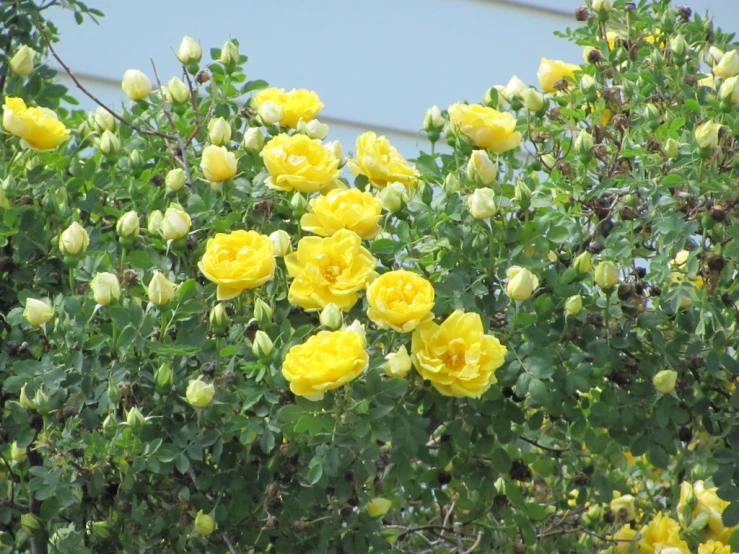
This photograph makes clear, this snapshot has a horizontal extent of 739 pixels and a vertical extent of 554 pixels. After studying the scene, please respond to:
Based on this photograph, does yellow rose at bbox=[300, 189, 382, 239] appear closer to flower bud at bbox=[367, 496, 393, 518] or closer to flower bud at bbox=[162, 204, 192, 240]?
flower bud at bbox=[162, 204, 192, 240]

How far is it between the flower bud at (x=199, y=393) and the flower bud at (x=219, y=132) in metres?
0.33

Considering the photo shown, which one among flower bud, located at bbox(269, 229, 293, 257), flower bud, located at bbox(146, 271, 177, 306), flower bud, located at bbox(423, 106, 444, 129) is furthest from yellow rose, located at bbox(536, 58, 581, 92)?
flower bud, located at bbox(146, 271, 177, 306)

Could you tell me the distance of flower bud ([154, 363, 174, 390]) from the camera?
3.29 feet

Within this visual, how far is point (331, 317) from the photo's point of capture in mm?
950

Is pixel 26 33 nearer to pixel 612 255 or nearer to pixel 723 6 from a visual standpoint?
pixel 612 255

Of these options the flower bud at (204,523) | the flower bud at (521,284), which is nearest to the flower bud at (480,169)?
the flower bud at (521,284)

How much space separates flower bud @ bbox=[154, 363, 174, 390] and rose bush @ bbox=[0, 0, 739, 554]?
0.02 metres

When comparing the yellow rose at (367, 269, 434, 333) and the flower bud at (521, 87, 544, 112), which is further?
the flower bud at (521, 87, 544, 112)

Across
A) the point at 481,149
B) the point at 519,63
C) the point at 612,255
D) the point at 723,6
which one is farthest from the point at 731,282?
the point at 723,6

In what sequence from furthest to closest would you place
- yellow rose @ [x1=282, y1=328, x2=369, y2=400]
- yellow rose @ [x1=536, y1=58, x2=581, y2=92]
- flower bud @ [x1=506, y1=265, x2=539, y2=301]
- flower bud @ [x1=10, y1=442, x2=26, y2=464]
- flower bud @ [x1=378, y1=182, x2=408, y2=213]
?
1. yellow rose @ [x1=536, y1=58, x2=581, y2=92]
2. flower bud @ [x1=10, y1=442, x2=26, y2=464]
3. flower bud @ [x1=378, y1=182, x2=408, y2=213]
4. flower bud @ [x1=506, y1=265, x2=539, y2=301]
5. yellow rose @ [x1=282, y1=328, x2=369, y2=400]

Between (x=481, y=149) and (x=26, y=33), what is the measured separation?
632 millimetres

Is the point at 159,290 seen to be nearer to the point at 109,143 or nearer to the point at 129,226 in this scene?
the point at 129,226

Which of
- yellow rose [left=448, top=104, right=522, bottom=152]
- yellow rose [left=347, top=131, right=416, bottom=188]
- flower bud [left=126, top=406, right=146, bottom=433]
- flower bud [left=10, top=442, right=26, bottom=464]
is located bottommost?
flower bud [left=10, top=442, right=26, bottom=464]

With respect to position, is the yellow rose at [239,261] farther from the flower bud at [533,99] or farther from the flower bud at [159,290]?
the flower bud at [533,99]
